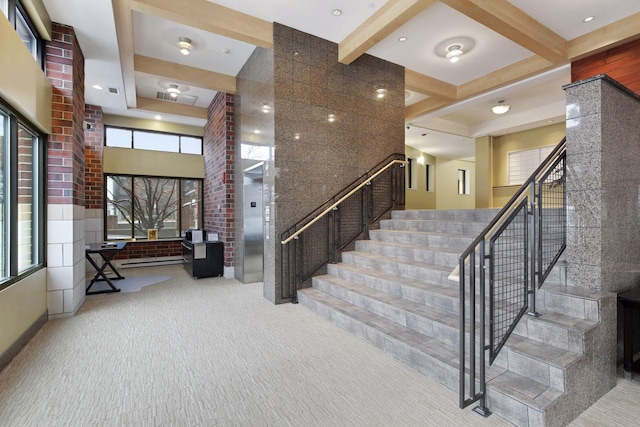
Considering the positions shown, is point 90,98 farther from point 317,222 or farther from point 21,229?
point 317,222

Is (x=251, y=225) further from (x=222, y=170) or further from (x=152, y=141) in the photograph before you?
(x=152, y=141)

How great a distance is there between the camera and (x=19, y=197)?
324 cm

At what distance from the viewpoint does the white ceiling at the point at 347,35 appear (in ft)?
12.7

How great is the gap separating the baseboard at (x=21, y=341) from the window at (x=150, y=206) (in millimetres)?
4552

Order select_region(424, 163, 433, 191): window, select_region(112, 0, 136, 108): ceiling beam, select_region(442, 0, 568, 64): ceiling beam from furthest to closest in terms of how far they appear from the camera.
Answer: select_region(424, 163, 433, 191): window, select_region(112, 0, 136, 108): ceiling beam, select_region(442, 0, 568, 64): ceiling beam

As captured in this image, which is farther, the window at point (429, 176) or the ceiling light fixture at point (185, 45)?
the window at point (429, 176)

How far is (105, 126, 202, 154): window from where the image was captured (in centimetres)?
773

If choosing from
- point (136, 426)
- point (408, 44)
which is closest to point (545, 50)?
point (408, 44)

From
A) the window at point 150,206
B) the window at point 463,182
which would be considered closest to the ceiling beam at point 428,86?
→ the window at point 150,206

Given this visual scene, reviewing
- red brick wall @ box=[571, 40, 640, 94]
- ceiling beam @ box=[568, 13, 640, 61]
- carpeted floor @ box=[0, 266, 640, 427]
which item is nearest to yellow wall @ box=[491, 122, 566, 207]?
red brick wall @ box=[571, 40, 640, 94]

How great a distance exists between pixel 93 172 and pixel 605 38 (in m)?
9.58

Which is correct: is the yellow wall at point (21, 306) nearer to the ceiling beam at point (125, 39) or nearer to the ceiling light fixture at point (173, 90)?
the ceiling beam at point (125, 39)

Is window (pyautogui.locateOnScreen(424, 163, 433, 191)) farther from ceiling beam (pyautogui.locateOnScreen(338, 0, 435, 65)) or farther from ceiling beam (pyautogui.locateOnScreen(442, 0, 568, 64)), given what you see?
ceiling beam (pyautogui.locateOnScreen(338, 0, 435, 65))

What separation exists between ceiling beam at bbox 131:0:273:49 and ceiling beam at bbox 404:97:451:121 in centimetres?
402
